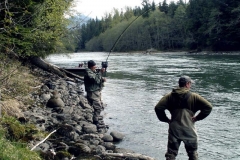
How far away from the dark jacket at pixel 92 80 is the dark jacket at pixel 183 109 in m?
3.54

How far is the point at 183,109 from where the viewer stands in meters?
5.04

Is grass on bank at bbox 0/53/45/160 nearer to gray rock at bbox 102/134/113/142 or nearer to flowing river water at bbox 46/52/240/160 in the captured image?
gray rock at bbox 102/134/113/142

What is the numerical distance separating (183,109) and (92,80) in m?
3.90

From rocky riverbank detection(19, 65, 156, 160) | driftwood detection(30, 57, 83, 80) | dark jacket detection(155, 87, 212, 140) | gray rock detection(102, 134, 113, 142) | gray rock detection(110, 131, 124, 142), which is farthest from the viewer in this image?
driftwood detection(30, 57, 83, 80)

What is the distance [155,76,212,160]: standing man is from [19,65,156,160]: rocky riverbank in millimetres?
1584

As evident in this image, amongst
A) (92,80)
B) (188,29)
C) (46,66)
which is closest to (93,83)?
(92,80)

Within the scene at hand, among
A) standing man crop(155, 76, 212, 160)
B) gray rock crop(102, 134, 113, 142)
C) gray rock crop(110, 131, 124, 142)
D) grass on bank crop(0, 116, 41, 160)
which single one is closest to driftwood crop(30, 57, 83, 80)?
gray rock crop(110, 131, 124, 142)

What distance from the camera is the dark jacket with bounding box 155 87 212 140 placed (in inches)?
195

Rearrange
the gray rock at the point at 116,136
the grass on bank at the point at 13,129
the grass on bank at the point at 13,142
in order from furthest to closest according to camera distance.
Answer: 1. the gray rock at the point at 116,136
2. the grass on bank at the point at 13,129
3. the grass on bank at the point at 13,142

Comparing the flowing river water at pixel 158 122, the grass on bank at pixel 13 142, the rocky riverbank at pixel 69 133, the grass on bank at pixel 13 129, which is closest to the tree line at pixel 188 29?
the flowing river water at pixel 158 122

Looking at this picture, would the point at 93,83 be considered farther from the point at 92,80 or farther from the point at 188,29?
the point at 188,29

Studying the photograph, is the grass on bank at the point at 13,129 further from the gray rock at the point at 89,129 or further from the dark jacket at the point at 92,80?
the dark jacket at the point at 92,80

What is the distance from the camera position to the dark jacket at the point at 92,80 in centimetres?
841

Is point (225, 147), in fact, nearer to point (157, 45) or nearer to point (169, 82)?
point (169, 82)
